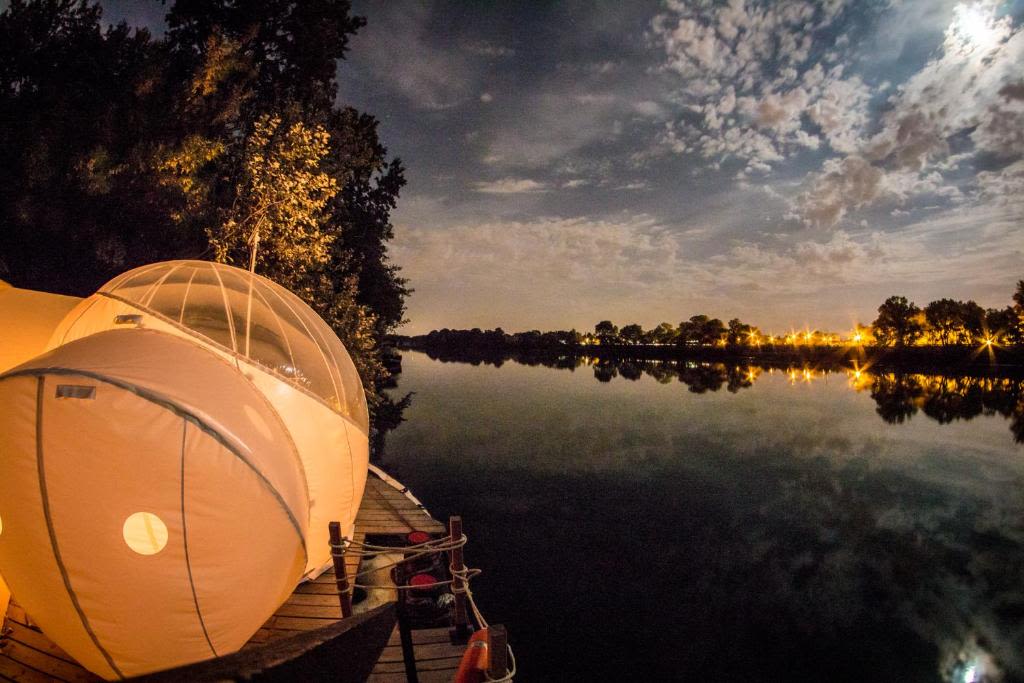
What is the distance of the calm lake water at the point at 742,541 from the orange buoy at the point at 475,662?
549cm

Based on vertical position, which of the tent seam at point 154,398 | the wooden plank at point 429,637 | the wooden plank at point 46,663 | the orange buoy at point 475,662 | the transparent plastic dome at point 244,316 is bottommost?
the wooden plank at point 429,637

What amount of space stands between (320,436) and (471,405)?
37171 millimetres

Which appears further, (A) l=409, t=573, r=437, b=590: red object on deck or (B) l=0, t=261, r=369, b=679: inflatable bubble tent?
(A) l=409, t=573, r=437, b=590: red object on deck

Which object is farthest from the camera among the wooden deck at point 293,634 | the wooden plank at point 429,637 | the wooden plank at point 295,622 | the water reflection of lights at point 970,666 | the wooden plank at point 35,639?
the water reflection of lights at point 970,666

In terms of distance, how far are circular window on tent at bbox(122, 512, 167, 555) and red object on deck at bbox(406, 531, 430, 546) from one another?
5880 mm

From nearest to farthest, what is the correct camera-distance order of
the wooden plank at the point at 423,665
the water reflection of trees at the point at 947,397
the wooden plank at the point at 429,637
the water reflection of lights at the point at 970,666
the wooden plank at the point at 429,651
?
the wooden plank at the point at 423,665, the wooden plank at the point at 429,651, the wooden plank at the point at 429,637, the water reflection of lights at the point at 970,666, the water reflection of trees at the point at 947,397

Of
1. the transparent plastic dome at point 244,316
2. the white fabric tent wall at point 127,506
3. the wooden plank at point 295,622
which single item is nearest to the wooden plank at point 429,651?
the wooden plank at point 295,622

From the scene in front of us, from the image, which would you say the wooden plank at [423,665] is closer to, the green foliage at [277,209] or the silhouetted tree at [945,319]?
the green foliage at [277,209]

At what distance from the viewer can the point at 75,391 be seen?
14.4ft

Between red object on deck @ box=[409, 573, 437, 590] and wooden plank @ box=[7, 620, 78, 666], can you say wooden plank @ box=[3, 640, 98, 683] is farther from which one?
red object on deck @ box=[409, 573, 437, 590]

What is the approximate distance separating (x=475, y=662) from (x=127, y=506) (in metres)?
3.73

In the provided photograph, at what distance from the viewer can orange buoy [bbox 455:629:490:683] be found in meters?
4.43

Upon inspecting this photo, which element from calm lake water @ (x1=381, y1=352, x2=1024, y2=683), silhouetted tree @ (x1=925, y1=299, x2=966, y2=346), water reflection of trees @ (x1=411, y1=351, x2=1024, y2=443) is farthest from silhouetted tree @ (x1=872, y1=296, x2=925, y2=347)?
calm lake water @ (x1=381, y1=352, x2=1024, y2=683)

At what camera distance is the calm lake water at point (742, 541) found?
974 cm
